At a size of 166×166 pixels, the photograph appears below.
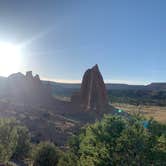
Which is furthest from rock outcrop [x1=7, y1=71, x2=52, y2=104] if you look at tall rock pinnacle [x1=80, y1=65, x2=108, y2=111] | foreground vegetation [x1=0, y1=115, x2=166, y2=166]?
foreground vegetation [x1=0, y1=115, x2=166, y2=166]

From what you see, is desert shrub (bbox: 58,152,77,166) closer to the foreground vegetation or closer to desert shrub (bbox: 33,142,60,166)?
the foreground vegetation

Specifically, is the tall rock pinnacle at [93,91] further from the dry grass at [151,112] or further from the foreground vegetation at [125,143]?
the foreground vegetation at [125,143]

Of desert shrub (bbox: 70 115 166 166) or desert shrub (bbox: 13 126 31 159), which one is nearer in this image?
desert shrub (bbox: 70 115 166 166)

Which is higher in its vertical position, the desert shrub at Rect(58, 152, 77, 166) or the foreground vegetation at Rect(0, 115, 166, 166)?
the foreground vegetation at Rect(0, 115, 166, 166)

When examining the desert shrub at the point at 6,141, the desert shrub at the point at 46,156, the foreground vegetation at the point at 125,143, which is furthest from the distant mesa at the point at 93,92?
the foreground vegetation at the point at 125,143

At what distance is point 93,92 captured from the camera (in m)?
79.6

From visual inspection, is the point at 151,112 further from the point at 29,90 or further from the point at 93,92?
the point at 29,90

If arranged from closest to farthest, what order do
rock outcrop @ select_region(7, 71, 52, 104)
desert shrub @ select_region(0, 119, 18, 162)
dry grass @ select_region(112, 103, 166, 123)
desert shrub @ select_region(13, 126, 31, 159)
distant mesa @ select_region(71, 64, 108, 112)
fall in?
desert shrub @ select_region(0, 119, 18, 162) → desert shrub @ select_region(13, 126, 31, 159) → dry grass @ select_region(112, 103, 166, 123) → distant mesa @ select_region(71, 64, 108, 112) → rock outcrop @ select_region(7, 71, 52, 104)

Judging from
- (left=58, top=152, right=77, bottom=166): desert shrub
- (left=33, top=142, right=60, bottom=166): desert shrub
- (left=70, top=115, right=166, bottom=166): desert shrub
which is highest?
(left=70, top=115, right=166, bottom=166): desert shrub

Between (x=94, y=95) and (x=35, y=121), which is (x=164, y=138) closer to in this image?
(x=35, y=121)

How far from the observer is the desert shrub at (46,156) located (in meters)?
32.4

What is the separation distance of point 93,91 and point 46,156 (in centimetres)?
4752

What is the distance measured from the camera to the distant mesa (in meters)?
78.4

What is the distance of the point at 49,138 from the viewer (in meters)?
49.4
